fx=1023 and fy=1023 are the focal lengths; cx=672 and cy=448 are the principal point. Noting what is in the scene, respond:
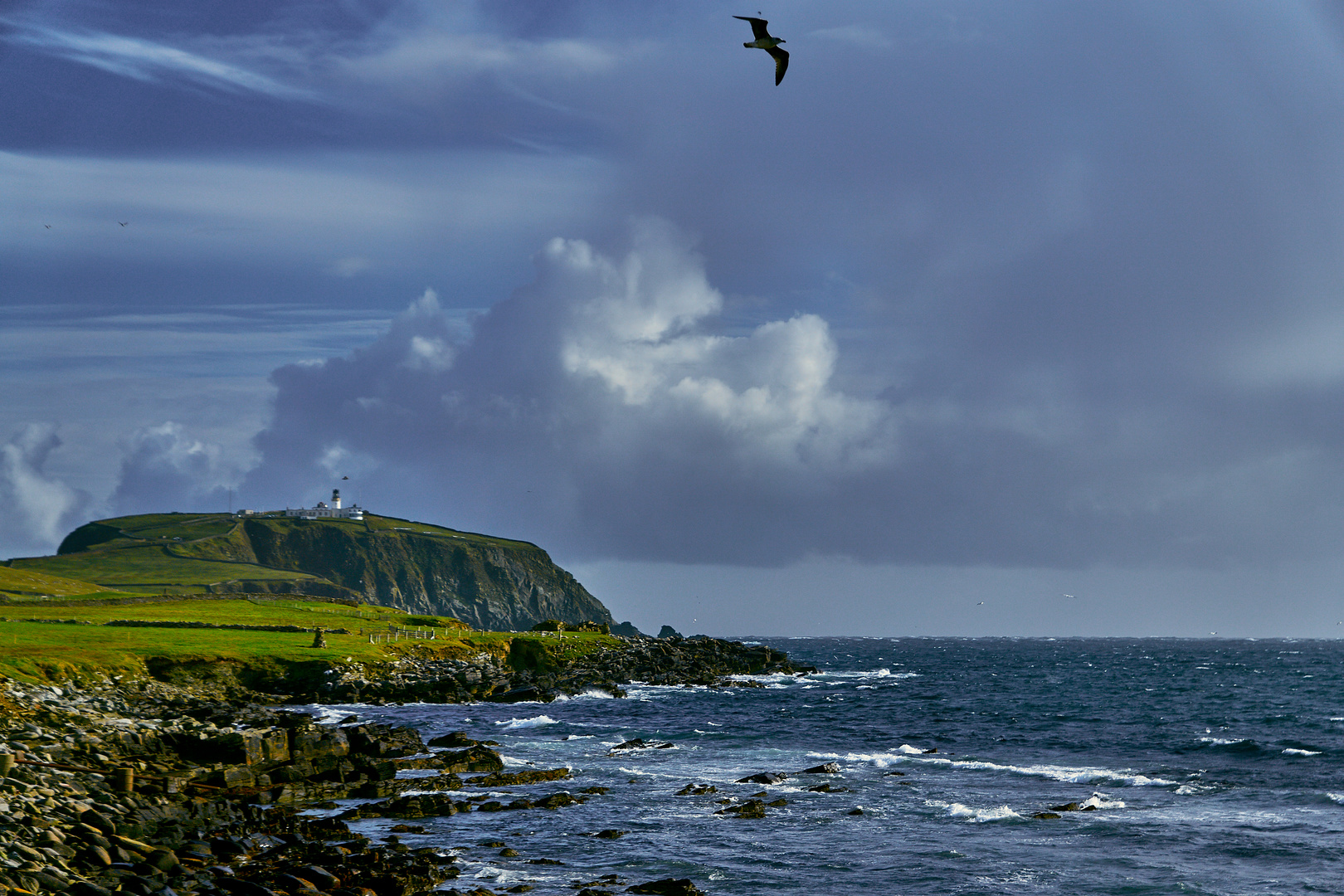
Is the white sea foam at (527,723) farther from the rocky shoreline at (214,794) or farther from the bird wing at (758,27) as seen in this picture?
the bird wing at (758,27)

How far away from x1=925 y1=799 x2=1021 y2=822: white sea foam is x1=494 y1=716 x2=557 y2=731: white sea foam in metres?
27.9

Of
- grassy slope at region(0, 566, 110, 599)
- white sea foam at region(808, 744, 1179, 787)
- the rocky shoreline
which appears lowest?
white sea foam at region(808, 744, 1179, 787)

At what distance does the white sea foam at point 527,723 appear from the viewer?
199 feet

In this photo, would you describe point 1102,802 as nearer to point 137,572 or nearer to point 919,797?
point 919,797

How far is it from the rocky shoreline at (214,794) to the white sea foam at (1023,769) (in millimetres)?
17536

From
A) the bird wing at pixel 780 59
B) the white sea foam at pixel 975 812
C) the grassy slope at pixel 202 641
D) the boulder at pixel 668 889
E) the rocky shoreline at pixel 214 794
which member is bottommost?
the white sea foam at pixel 975 812

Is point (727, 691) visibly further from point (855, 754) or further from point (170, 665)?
point (170, 665)

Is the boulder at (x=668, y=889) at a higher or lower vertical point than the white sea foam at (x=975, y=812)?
higher

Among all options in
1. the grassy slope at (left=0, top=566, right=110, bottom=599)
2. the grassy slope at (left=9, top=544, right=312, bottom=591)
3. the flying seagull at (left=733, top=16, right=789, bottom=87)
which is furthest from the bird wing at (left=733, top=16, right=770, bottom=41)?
the grassy slope at (left=9, top=544, right=312, bottom=591)

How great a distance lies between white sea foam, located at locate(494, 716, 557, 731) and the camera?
6063 cm

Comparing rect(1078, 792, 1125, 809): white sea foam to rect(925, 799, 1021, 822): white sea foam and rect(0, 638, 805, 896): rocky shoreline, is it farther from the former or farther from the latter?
rect(0, 638, 805, 896): rocky shoreline

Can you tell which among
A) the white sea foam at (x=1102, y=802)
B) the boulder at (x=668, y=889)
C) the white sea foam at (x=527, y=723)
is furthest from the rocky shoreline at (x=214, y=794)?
the white sea foam at (x=1102, y=802)

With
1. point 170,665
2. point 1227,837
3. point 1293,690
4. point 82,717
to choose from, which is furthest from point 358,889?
point 1293,690

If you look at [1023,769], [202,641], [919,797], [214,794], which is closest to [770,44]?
[214,794]
